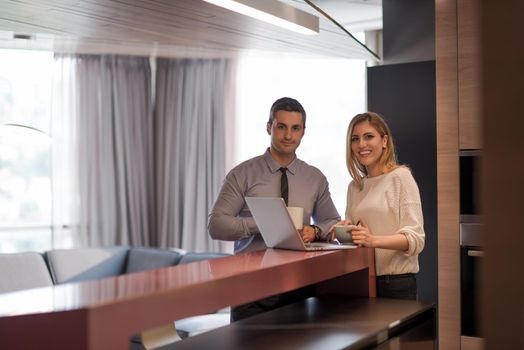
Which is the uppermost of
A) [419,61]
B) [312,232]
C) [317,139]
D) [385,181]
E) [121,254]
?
[419,61]

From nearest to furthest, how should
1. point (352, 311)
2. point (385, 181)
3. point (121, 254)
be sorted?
1. point (352, 311)
2. point (385, 181)
3. point (121, 254)

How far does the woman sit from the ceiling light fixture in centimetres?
57

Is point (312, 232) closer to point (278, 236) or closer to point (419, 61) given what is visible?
point (278, 236)

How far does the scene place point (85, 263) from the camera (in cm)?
616

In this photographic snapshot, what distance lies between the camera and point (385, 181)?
2895mm

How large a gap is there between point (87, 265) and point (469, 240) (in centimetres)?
361

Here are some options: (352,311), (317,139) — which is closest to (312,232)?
(352,311)

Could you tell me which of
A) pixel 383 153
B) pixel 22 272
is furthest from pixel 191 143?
pixel 383 153

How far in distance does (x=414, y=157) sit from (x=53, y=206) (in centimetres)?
363

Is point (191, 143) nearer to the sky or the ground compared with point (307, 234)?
nearer to the sky

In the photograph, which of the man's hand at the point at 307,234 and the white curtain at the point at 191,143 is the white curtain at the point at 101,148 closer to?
the white curtain at the point at 191,143

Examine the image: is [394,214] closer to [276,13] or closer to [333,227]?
[333,227]

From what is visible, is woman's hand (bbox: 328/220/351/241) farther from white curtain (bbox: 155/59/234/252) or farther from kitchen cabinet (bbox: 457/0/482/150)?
white curtain (bbox: 155/59/234/252)

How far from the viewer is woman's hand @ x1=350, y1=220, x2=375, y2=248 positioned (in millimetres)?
2746
